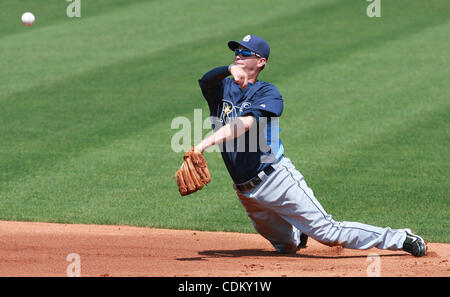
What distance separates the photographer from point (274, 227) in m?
6.31

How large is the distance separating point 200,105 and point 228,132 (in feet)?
18.9

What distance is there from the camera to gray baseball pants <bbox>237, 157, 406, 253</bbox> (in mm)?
5930

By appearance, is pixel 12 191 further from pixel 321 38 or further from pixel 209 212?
pixel 321 38

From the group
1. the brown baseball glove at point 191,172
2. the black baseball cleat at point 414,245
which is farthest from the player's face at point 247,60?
the black baseball cleat at point 414,245

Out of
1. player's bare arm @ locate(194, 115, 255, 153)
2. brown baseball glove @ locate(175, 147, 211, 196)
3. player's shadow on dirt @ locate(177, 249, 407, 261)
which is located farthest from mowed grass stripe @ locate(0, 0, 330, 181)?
player's bare arm @ locate(194, 115, 255, 153)

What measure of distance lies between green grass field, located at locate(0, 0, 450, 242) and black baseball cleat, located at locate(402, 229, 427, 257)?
114 cm

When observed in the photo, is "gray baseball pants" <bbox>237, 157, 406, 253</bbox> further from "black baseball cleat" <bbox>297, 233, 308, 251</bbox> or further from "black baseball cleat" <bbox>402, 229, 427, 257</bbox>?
"black baseball cleat" <bbox>297, 233, 308, 251</bbox>

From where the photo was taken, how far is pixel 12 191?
840cm

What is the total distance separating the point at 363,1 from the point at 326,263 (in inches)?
475

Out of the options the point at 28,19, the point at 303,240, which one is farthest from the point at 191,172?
the point at 28,19

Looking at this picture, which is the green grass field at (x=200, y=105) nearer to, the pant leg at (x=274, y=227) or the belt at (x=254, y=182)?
the pant leg at (x=274, y=227)

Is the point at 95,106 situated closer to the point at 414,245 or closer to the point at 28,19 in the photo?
the point at 28,19

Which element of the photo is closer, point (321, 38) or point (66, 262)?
point (66, 262)
